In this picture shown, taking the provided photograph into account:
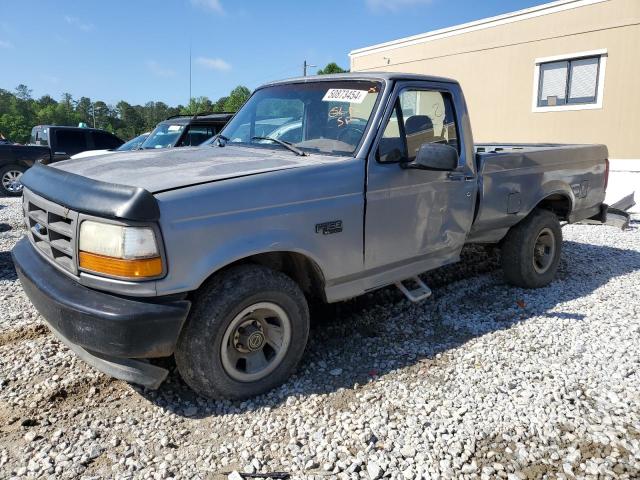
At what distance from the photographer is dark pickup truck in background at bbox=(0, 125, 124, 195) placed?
11953 mm

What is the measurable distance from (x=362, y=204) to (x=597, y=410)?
1949 millimetres

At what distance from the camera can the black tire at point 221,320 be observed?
9.10 feet

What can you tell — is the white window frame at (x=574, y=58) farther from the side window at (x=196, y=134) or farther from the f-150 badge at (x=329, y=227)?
the f-150 badge at (x=329, y=227)

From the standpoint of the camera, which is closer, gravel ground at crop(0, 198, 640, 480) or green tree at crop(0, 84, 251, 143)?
gravel ground at crop(0, 198, 640, 480)

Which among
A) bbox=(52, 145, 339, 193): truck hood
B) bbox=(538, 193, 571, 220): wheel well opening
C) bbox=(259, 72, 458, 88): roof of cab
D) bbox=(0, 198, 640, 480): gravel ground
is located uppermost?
bbox=(259, 72, 458, 88): roof of cab

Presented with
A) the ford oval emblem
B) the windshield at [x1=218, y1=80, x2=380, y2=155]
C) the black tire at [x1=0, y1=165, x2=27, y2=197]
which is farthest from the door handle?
the black tire at [x1=0, y1=165, x2=27, y2=197]

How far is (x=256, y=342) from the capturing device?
120 inches

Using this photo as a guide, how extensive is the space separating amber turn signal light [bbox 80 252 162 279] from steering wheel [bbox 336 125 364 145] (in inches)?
→ 64.9

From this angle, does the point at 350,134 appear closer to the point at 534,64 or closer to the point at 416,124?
the point at 416,124

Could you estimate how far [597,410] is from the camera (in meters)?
3.02

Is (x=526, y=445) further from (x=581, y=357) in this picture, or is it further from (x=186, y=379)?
(x=186, y=379)

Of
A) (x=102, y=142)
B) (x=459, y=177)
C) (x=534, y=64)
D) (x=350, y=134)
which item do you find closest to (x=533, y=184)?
(x=459, y=177)

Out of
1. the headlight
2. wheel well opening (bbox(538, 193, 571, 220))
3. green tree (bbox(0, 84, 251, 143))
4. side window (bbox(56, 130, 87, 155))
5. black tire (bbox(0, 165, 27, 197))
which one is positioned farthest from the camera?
green tree (bbox(0, 84, 251, 143))

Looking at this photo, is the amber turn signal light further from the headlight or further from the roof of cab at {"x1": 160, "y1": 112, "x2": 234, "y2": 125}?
the roof of cab at {"x1": 160, "y1": 112, "x2": 234, "y2": 125}
